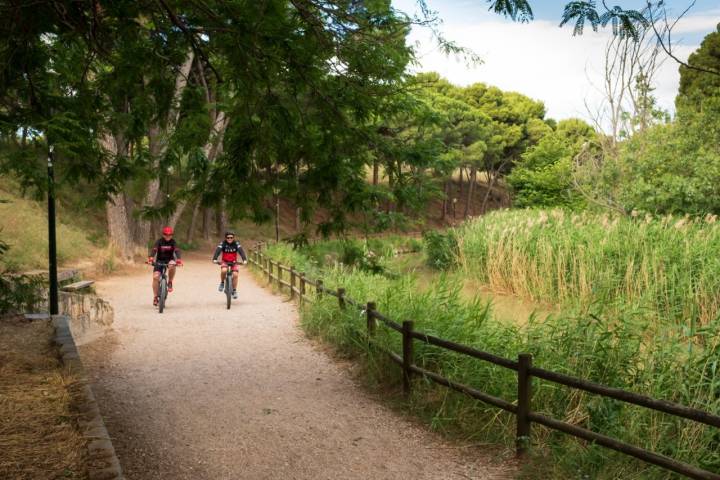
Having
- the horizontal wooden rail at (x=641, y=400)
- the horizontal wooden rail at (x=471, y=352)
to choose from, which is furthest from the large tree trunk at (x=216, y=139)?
the horizontal wooden rail at (x=641, y=400)

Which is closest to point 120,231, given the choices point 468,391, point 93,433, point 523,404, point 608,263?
point 608,263

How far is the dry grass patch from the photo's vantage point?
4875 millimetres

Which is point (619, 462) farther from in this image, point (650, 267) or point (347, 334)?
point (650, 267)

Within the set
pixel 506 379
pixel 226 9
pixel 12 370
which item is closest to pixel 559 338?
pixel 506 379

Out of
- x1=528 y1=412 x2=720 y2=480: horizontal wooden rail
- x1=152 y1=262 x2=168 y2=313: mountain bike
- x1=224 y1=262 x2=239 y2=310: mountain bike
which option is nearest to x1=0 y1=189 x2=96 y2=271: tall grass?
x1=152 y1=262 x2=168 y2=313: mountain bike

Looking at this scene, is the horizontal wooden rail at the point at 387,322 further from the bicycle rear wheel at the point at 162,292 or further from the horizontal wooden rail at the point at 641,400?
the bicycle rear wheel at the point at 162,292

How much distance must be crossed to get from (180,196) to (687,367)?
15.9 ft

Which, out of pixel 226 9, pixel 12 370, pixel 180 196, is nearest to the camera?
pixel 226 9

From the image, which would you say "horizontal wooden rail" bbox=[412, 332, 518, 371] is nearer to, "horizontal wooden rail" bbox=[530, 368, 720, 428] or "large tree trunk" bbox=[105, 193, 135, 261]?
"horizontal wooden rail" bbox=[530, 368, 720, 428]

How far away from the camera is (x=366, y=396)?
795cm

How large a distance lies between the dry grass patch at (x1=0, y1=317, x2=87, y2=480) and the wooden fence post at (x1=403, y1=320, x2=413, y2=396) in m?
3.29

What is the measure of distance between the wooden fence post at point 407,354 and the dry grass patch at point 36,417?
329 centimetres

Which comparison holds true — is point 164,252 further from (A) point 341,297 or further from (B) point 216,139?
(B) point 216,139

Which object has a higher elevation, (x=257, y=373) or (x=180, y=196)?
(x=180, y=196)
